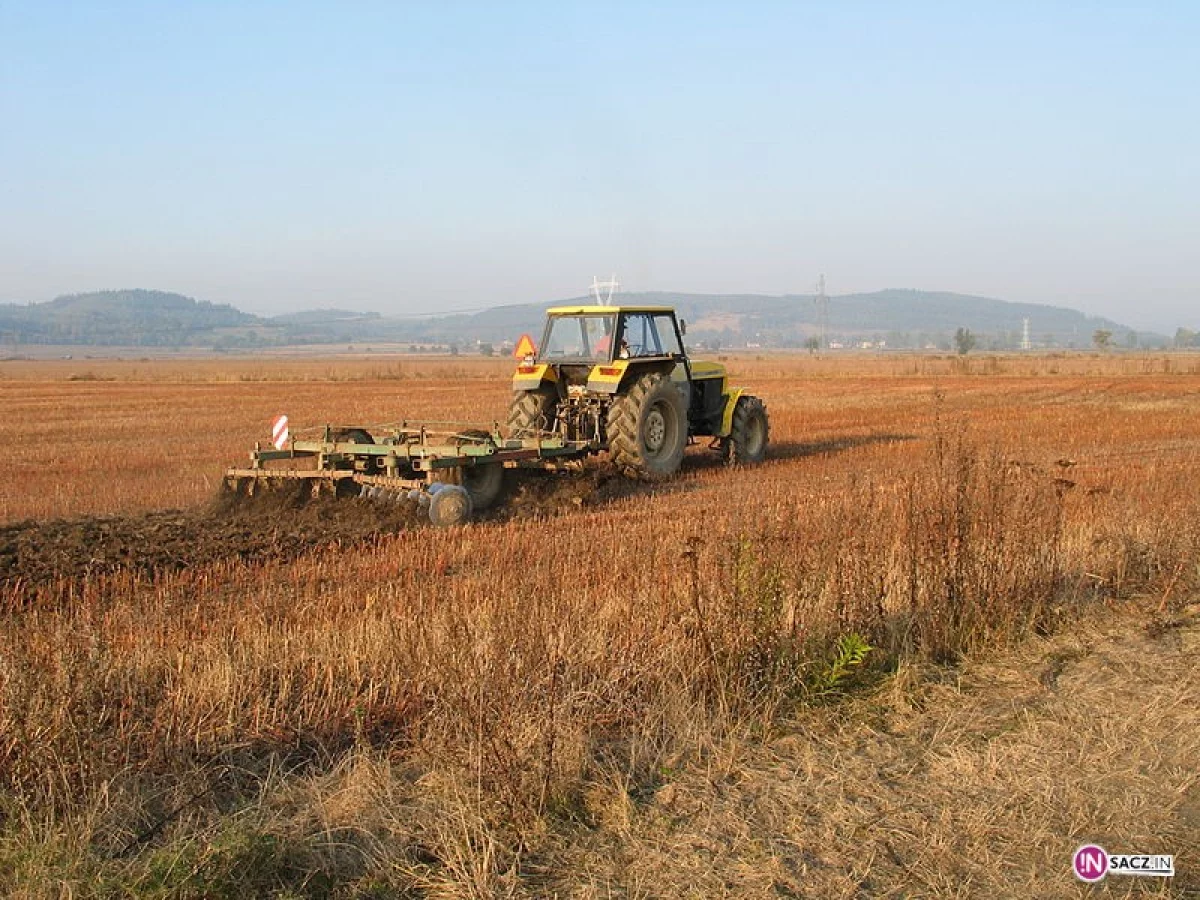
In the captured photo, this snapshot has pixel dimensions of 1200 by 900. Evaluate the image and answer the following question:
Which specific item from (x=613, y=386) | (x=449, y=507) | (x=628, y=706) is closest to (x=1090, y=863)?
(x=628, y=706)

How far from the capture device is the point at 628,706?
4.81 meters

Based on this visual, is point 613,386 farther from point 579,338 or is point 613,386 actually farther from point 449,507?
point 449,507

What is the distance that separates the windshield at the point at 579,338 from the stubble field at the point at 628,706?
436 cm

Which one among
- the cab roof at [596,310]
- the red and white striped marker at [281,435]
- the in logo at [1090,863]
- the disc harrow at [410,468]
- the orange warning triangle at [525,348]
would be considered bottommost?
the in logo at [1090,863]

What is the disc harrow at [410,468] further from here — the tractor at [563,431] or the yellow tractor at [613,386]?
the yellow tractor at [613,386]

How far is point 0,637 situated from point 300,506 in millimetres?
5561

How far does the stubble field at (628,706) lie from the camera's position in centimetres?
367

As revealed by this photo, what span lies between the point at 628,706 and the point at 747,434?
1006 centimetres

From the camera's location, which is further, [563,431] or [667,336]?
[667,336]

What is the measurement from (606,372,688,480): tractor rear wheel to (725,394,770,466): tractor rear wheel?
47.9 inches

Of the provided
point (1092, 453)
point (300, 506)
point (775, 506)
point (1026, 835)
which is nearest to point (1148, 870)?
point (1026, 835)

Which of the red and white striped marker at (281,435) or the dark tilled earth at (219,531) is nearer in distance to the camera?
the dark tilled earth at (219,531)

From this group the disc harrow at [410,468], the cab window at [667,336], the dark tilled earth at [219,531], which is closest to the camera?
the dark tilled earth at [219,531]

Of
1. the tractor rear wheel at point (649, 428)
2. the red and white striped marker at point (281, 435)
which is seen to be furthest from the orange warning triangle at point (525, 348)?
the red and white striped marker at point (281, 435)
